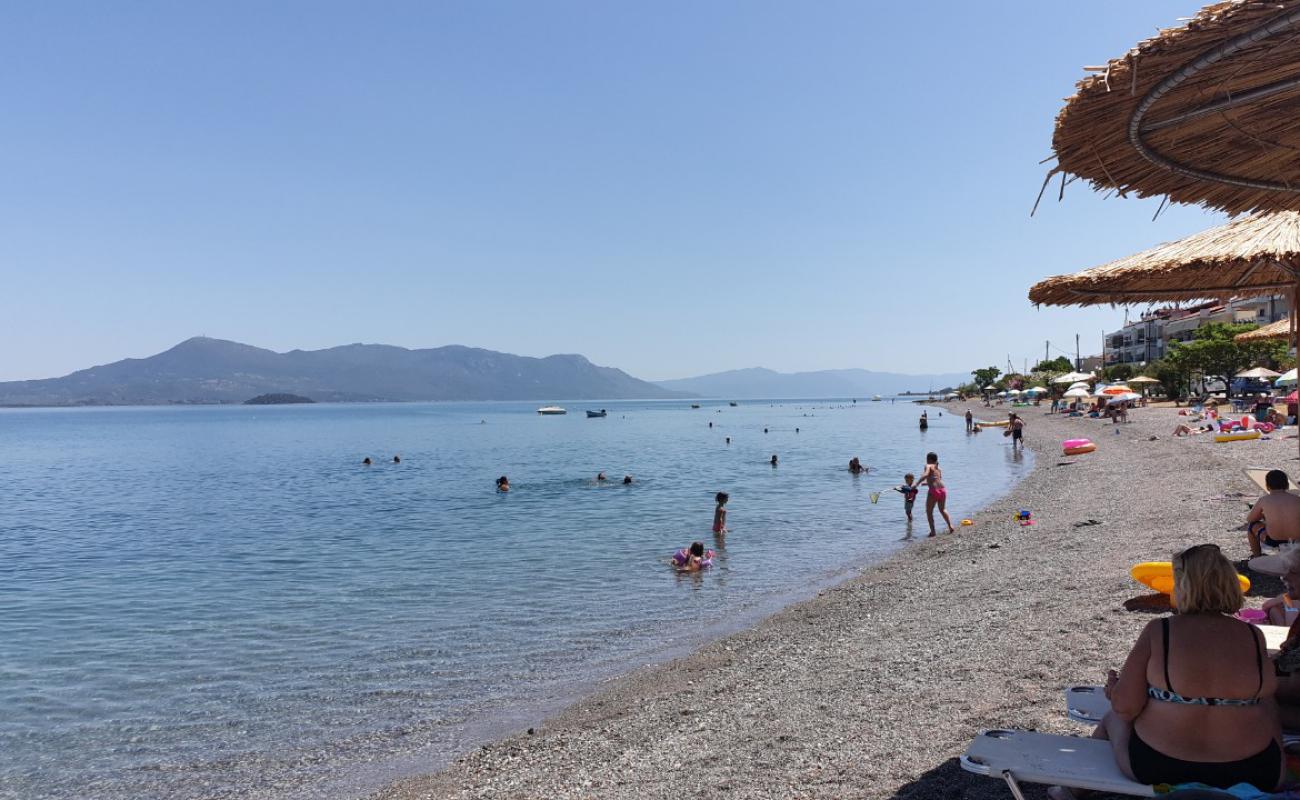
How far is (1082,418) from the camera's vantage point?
5159cm

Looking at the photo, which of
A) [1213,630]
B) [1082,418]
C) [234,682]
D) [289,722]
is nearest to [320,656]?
[234,682]

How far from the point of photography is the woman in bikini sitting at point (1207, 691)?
10.3 feet

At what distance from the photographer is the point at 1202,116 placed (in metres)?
3.62

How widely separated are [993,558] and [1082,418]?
45.2 metres

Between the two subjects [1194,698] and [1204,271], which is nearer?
[1194,698]

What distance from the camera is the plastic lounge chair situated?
3.30m

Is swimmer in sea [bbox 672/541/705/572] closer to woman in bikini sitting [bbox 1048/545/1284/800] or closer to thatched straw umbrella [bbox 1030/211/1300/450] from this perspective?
thatched straw umbrella [bbox 1030/211/1300/450]

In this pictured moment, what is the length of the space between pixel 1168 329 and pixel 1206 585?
94.7 meters

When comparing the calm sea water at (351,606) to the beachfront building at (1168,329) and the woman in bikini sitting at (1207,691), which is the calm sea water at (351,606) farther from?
the beachfront building at (1168,329)

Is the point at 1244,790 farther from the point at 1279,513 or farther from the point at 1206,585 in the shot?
the point at 1279,513

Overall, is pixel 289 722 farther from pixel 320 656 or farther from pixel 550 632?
pixel 550 632

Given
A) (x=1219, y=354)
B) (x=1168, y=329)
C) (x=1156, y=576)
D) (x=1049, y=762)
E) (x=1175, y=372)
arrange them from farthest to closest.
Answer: (x=1168, y=329)
(x=1175, y=372)
(x=1219, y=354)
(x=1156, y=576)
(x=1049, y=762)

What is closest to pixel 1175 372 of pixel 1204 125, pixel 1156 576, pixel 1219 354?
pixel 1219 354

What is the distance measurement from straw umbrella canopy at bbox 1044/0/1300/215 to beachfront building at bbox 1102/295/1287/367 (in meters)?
59.0
